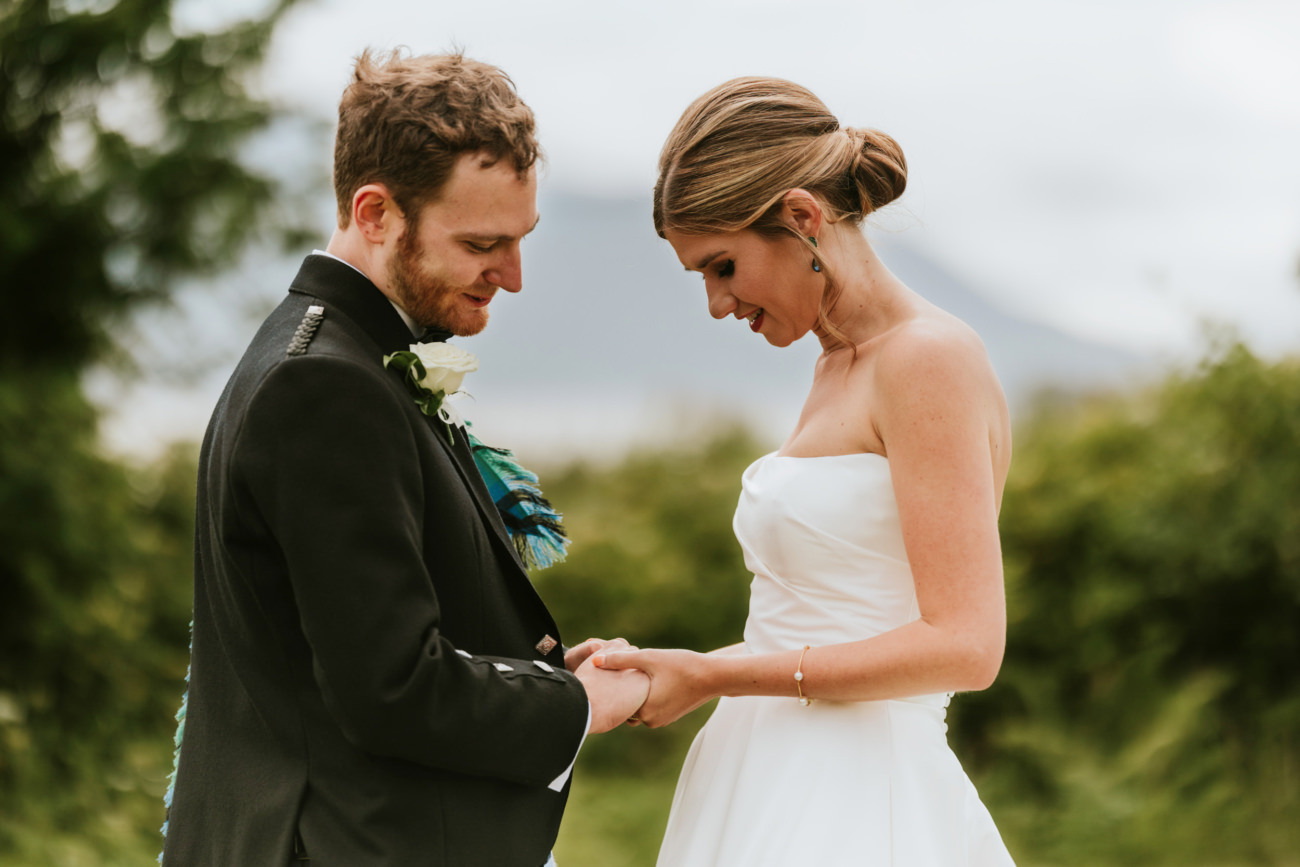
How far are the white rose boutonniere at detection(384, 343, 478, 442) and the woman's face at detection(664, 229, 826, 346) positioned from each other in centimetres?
70

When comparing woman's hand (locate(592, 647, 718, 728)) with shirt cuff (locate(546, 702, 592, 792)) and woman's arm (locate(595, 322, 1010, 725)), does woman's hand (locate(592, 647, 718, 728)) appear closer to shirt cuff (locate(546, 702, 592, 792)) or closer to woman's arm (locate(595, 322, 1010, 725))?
woman's arm (locate(595, 322, 1010, 725))

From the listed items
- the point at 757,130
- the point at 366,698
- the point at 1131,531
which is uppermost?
the point at 1131,531

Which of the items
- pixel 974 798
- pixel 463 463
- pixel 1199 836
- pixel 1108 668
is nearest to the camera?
pixel 463 463

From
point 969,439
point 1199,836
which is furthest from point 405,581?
point 1199,836

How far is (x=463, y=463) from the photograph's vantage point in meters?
2.19

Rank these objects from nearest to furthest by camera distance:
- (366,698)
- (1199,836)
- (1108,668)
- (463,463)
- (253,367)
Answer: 1. (366,698)
2. (253,367)
3. (463,463)
4. (1199,836)
5. (1108,668)

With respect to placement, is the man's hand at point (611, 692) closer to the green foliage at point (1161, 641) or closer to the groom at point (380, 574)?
the groom at point (380, 574)

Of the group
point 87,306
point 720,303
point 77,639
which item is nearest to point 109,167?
point 87,306

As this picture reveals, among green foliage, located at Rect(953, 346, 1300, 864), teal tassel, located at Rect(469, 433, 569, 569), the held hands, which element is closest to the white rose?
teal tassel, located at Rect(469, 433, 569, 569)

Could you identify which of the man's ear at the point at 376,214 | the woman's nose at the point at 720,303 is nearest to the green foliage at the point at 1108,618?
the woman's nose at the point at 720,303

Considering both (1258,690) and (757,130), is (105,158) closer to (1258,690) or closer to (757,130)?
(757,130)

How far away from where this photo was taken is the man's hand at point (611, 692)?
218cm

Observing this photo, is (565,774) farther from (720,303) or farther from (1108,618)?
(1108,618)

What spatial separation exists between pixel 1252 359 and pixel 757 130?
15.5 feet
